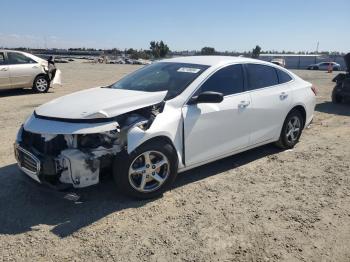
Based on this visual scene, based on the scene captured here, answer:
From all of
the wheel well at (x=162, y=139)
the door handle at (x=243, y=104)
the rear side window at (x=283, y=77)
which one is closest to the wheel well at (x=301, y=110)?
the rear side window at (x=283, y=77)

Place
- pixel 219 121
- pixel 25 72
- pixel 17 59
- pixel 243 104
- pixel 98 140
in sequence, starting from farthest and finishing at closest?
pixel 25 72 < pixel 17 59 < pixel 243 104 < pixel 219 121 < pixel 98 140

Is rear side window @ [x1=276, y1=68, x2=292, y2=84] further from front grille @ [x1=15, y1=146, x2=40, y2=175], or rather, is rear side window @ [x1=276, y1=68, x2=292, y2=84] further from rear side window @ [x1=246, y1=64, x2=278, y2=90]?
front grille @ [x1=15, y1=146, x2=40, y2=175]

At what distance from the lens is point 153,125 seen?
170 inches

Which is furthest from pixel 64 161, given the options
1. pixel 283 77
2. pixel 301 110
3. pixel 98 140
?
pixel 301 110

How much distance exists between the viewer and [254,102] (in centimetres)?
554

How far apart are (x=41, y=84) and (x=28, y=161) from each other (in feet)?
33.2

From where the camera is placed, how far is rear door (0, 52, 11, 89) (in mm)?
12359

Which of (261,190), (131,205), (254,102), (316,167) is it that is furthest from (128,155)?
(316,167)

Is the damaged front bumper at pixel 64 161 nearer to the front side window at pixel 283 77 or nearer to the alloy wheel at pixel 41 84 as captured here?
the front side window at pixel 283 77

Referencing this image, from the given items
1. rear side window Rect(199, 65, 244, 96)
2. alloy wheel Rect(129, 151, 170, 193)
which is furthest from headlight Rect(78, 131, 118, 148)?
rear side window Rect(199, 65, 244, 96)

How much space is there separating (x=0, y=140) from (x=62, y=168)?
11.6 feet

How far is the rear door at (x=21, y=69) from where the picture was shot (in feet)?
41.5

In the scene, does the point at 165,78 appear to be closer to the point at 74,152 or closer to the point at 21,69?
the point at 74,152

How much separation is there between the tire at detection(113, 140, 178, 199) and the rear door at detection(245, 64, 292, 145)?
170 cm
